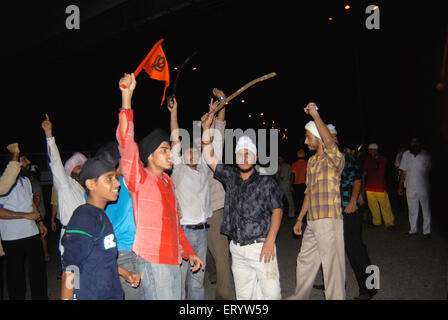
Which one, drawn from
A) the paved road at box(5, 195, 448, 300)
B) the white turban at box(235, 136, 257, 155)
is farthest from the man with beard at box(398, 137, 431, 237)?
the white turban at box(235, 136, 257, 155)

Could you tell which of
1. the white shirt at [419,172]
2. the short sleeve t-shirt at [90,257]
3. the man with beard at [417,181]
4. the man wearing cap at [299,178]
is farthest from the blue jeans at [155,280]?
the man wearing cap at [299,178]

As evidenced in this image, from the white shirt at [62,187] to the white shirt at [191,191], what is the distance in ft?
3.67

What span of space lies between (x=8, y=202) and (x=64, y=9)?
7.08m

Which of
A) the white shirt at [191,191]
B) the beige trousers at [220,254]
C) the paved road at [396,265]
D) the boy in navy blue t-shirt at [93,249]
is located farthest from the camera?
the paved road at [396,265]

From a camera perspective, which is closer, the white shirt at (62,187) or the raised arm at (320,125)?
the white shirt at (62,187)

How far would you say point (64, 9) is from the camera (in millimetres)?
9555

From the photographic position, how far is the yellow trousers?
29.5 feet

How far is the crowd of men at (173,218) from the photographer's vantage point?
267 centimetres

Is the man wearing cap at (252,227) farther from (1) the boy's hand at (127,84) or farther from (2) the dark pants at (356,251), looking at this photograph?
(2) the dark pants at (356,251)

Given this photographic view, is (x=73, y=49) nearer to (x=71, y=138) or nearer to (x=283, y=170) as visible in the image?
(x=71, y=138)

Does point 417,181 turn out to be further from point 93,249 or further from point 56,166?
point 93,249

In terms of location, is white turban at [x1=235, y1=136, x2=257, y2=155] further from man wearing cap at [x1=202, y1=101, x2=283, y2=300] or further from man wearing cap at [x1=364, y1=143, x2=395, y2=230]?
man wearing cap at [x1=364, y1=143, x2=395, y2=230]

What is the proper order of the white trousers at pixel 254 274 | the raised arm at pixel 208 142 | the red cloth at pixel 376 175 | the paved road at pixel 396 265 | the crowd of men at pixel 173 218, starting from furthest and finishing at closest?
1. the red cloth at pixel 376 175
2. the paved road at pixel 396 265
3. the raised arm at pixel 208 142
4. the white trousers at pixel 254 274
5. the crowd of men at pixel 173 218

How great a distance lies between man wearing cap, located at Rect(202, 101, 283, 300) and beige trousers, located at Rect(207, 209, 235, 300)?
73cm
